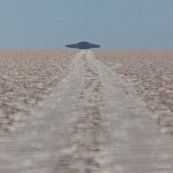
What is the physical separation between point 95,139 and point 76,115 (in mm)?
2863

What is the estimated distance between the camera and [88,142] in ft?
28.1

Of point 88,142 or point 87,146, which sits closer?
point 87,146

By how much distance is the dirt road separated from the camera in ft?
22.4

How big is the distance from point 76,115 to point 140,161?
469cm

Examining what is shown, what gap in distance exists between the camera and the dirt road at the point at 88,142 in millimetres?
6832

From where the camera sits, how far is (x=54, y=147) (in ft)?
26.3

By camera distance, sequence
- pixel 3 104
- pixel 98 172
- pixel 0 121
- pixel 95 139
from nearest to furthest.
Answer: pixel 98 172, pixel 95 139, pixel 0 121, pixel 3 104

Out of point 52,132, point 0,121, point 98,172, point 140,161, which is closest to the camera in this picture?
point 98,172

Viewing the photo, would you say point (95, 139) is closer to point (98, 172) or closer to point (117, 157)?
point (117, 157)

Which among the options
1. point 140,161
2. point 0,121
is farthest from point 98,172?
point 0,121

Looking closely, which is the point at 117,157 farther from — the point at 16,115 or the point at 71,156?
the point at 16,115

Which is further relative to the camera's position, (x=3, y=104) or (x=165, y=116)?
(x=3, y=104)

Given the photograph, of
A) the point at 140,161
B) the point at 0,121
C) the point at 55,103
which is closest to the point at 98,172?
the point at 140,161

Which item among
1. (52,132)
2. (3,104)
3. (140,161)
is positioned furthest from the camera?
(3,104)
